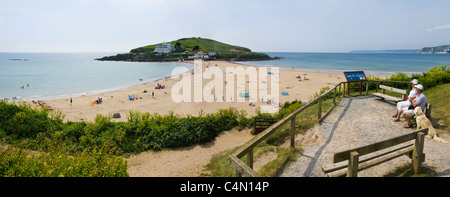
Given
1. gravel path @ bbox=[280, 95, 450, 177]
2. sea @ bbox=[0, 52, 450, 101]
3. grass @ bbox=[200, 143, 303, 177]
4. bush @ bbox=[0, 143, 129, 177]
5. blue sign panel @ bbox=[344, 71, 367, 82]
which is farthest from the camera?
sea @ bbox=[0, 52, 450, 101]

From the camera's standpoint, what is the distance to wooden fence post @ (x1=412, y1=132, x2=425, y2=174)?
14.3ft

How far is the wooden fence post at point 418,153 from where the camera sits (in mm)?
4367

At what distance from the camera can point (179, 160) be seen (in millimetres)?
9977

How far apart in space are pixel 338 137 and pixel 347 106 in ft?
12.2

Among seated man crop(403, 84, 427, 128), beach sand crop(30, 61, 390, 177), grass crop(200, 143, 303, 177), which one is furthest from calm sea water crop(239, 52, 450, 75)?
grass crop(200, 143, 303, 177)

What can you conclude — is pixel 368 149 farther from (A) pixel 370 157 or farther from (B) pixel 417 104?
(B) pixel 417 104

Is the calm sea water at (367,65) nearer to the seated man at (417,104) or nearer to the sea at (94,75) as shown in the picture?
the sea at (94,75)

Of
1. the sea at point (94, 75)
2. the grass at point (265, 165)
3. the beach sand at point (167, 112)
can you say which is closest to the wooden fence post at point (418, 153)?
the grass at point (265, 165)

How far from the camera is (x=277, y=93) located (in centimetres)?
2838

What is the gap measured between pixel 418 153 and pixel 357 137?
250 cm

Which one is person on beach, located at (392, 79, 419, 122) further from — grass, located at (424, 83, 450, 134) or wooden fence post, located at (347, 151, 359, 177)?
wooden fence post, located at (347, 151, 359, 177)

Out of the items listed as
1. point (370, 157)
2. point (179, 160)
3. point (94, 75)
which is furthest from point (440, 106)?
point (94, 75)

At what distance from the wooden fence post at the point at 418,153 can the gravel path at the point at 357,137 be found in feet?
1.42

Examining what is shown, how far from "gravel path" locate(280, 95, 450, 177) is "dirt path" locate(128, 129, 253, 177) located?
4324 millimetres
